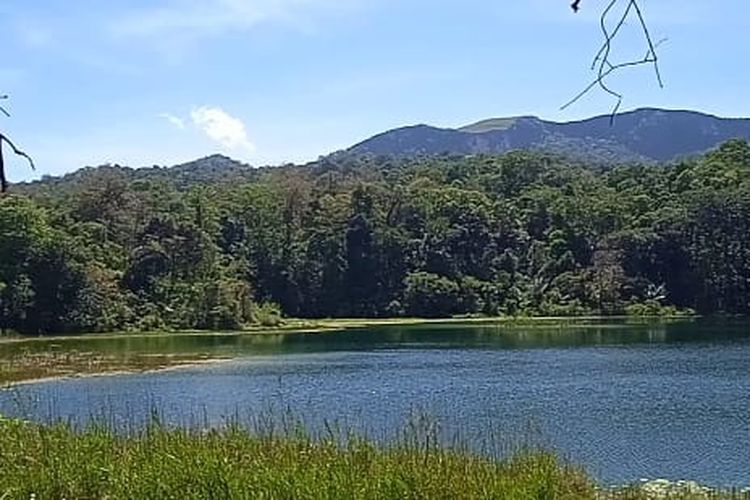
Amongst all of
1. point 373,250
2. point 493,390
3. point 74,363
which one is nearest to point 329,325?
point 373,250

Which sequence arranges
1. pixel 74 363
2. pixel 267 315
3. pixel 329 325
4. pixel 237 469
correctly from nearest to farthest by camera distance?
pixel 237 469 → pixel 74 363 → pixel 267 315 → pixel 329 325

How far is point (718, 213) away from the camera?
58125 mm

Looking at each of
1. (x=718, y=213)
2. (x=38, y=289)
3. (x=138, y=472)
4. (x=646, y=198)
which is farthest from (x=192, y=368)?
(x=646, y=198)

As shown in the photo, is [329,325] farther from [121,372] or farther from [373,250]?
[121,372]

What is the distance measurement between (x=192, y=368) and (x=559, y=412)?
15.4 meters

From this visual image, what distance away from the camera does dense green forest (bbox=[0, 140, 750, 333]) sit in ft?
176

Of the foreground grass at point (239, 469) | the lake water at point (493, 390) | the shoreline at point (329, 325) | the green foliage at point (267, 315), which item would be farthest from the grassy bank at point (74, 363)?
the foreground grass at point (239, 469)

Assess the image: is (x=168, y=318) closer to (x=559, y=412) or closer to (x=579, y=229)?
(x=579, y=229)

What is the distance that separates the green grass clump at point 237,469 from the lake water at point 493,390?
4.18 feet

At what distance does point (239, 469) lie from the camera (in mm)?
6379

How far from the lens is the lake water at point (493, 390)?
16.3 meters

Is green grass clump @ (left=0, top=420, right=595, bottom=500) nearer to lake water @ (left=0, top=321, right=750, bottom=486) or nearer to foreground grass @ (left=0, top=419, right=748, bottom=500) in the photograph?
foreground grass @ (left=0, top=419, right=748, bottom=500)

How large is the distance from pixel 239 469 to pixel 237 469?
1 cm

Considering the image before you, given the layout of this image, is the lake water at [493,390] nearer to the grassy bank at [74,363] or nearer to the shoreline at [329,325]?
the grassy bank at [74,363]
